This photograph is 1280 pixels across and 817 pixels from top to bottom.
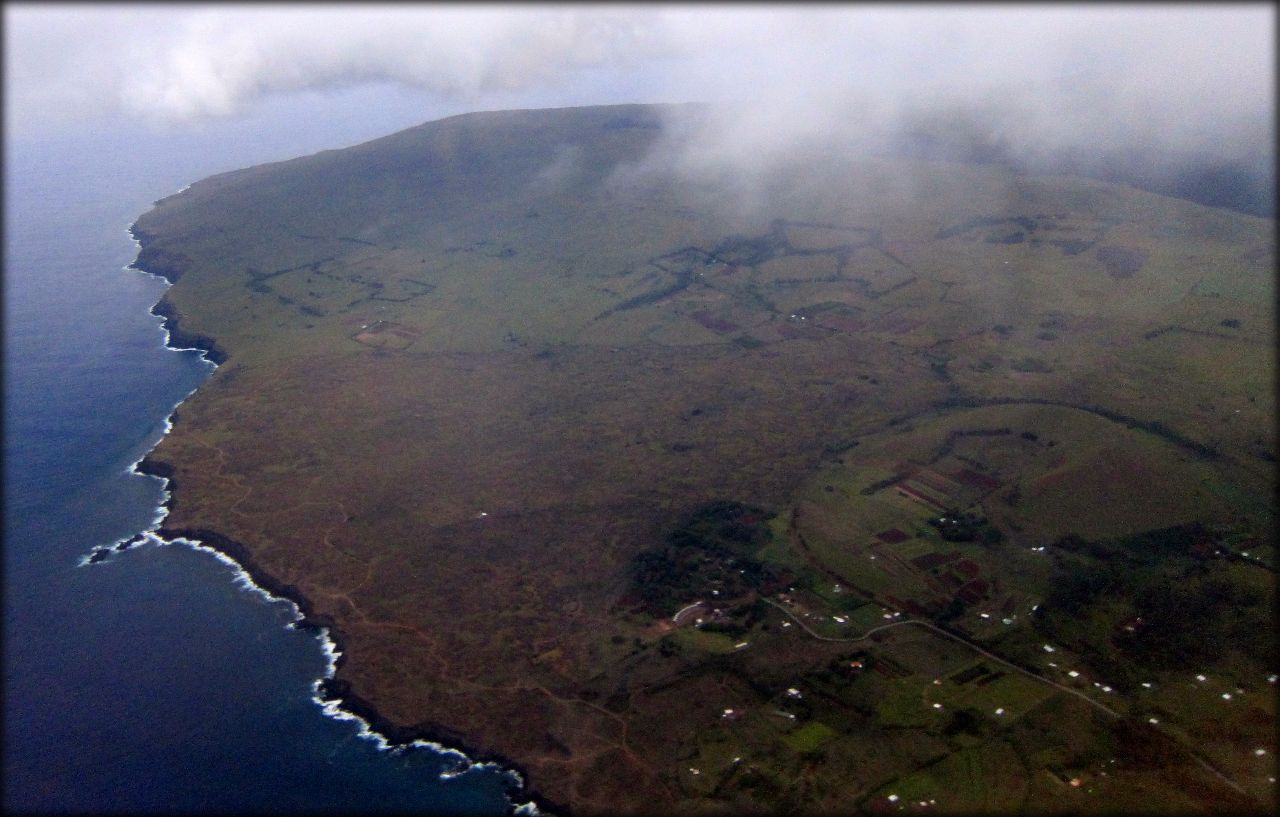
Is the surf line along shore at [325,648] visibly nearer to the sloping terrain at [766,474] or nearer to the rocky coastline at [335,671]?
the rocky coastline at [335,671]

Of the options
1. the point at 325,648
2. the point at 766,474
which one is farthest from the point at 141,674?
the point at 766,474

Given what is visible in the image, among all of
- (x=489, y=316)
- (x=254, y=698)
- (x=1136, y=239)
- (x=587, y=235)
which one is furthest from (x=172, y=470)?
(x=1136, y=239)

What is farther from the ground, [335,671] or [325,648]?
[325,648]

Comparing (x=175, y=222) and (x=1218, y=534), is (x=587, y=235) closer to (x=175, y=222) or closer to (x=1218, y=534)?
(x=175, y=222)

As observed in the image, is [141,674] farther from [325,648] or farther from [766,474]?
[766,474]

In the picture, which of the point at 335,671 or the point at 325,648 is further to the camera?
the point at 325,648
